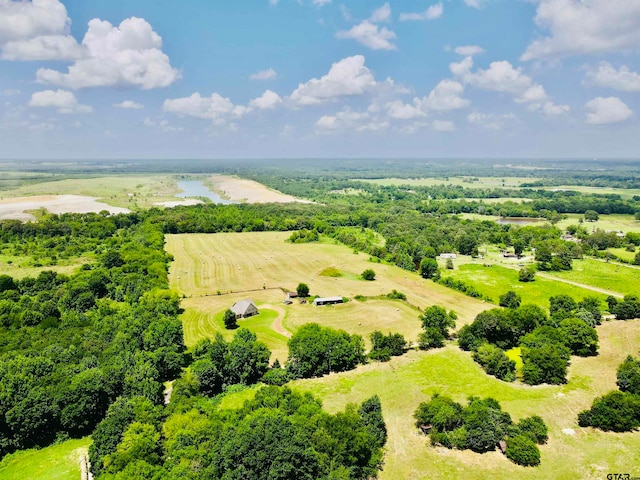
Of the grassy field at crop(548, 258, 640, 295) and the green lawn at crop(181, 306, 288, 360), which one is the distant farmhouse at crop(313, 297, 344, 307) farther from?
the grassy field at crop(548, 258, 640, 295)

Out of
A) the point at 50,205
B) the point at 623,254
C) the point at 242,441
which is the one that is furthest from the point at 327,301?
the point at 50,205

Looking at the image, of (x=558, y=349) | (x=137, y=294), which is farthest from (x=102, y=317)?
(x=558, y=349)

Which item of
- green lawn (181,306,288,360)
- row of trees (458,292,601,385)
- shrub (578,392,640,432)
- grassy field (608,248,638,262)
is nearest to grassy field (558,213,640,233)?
grassy field (608,248,638,262)

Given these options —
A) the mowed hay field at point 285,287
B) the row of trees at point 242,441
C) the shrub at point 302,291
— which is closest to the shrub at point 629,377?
the mowed hay field at point 285,287

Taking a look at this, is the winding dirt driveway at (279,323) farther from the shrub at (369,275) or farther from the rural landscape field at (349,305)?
the shrub at (369,275)

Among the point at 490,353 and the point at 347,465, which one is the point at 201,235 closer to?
the point at 490,353

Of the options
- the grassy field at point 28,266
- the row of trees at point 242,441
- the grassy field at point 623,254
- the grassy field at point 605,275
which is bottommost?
the grassy field at point 605,275

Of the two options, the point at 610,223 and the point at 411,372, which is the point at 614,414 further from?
the point at 610,223
